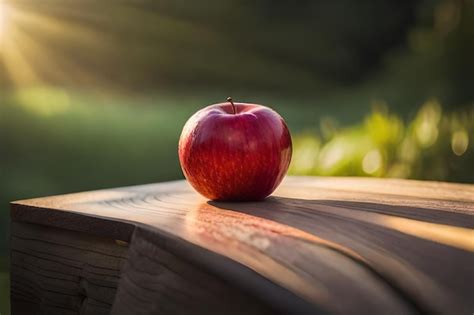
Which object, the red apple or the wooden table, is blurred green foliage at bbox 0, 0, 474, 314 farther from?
the red apple

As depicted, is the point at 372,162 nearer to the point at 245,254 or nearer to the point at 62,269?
the point at 62,269

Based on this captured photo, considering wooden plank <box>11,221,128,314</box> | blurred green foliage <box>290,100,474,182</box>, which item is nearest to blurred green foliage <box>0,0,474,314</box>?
blurred green foliage <box>290,100,474,182</box>

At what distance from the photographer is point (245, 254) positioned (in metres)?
0.82

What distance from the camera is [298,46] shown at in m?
3.68

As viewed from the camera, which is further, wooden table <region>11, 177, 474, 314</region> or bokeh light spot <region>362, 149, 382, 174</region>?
bokeh light spot <region>362, 149, 382, 174</region>

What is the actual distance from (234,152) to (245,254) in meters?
0.38

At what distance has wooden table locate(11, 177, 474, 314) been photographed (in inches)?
30.9

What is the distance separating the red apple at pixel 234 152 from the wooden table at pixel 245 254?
1.8 inches

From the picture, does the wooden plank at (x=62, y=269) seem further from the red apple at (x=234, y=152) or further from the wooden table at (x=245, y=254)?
the red apple at (x=234, y=152)

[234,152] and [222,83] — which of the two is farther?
[222,83]

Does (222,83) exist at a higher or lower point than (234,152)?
higher

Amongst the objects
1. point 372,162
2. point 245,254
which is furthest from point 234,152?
point 372,162

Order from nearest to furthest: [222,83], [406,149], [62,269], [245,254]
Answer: [245,254] < [62,269] < [406,149] < [222,83]

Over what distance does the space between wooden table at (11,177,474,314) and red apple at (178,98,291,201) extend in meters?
0.05
